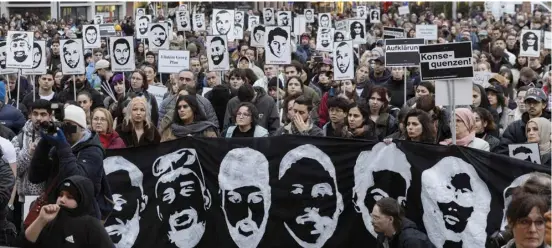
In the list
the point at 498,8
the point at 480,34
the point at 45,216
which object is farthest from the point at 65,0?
the point at 45,216

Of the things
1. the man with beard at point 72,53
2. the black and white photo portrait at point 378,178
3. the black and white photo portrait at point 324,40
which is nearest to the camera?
the black and white photo portrait at point 378,178

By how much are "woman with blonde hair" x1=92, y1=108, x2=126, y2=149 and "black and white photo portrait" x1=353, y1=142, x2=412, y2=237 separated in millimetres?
2065

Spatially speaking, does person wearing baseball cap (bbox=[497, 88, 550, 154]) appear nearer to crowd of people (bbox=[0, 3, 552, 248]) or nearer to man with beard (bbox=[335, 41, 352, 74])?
crowd of people (bbox=[0, 3, 552, 248])

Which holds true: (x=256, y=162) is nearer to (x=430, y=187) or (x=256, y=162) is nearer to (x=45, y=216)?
(x=430, y=187)

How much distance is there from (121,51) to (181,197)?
25.0ft

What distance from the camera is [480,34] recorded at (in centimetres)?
2914

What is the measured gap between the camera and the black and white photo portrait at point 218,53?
54.3 feet

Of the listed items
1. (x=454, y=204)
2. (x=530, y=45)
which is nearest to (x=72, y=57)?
(x=530, y=45)

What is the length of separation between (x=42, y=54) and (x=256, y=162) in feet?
25.9

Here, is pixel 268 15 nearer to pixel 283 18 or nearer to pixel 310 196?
pixel 283 18

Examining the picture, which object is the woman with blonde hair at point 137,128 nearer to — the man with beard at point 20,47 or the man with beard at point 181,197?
Answer: the man with beard at point 181,197

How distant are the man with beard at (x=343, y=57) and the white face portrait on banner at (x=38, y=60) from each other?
12.8 ft

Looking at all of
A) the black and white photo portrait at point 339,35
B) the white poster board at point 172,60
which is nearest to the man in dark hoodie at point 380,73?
→ the white poster board at point 172,60

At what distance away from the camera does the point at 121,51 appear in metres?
16.4
